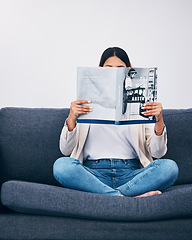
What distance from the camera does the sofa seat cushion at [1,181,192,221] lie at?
131 cm

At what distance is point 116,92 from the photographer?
1.49 meters

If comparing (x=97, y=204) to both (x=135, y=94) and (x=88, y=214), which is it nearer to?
(x=88, y=214)

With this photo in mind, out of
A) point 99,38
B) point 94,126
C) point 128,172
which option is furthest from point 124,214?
point 99,38

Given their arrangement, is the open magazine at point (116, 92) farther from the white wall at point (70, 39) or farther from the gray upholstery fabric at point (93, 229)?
the white wall at point (70, 39)

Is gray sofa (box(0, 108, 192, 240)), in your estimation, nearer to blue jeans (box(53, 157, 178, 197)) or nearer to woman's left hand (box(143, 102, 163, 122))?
blue jeans (box(53, 157, 178, 197))

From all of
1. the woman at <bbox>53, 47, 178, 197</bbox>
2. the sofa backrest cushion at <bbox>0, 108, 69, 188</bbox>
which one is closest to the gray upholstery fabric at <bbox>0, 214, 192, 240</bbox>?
the woman at <bbox>53, 47, 178, 197</bbox>

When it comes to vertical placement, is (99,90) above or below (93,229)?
above

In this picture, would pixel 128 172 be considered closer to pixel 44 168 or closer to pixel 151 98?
pixel 151 98

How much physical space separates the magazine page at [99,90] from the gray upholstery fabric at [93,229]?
492mm

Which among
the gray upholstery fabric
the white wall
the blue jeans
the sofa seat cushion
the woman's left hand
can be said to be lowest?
the gray upholstery fabric

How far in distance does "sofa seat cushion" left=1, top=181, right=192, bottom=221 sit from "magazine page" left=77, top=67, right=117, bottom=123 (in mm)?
391

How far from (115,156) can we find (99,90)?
0.40m

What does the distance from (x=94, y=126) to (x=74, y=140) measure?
181mm

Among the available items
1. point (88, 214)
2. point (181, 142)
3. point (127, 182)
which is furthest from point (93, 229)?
point (181, 142)
